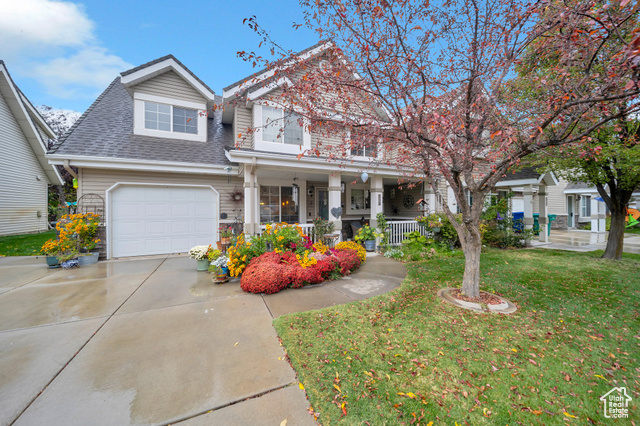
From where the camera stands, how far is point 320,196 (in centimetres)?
1070

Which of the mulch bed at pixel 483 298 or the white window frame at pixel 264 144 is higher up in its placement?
the white window frame at pixel 264 144

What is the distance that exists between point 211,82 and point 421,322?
396 inches

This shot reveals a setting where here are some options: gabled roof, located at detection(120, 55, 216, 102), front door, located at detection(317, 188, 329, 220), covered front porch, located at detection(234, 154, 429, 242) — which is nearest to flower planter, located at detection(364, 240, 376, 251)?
covered front porch, located at detection(234, 154, 429, 242)

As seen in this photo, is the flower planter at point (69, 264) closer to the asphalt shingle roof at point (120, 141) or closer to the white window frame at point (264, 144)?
the asphalt shingle roof at point (120, 141)

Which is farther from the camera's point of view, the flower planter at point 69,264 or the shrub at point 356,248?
the shrub at point 356,248

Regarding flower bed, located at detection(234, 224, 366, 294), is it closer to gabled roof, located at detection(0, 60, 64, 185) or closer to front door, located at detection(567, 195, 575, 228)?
gabled roof, located at detection(0, 60, 64, 185)

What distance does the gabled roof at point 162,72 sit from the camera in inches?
299

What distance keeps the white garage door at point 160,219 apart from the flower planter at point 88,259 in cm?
45

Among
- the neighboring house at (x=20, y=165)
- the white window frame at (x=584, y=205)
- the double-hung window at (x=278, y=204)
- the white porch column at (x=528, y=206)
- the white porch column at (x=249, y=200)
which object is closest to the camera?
the white porch column at (x=249, y=200)

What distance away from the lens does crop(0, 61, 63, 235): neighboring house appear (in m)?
10.6

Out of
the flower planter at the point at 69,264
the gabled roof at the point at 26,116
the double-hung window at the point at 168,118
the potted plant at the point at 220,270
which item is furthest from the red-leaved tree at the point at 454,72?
the gabled roof at the point at 26,116

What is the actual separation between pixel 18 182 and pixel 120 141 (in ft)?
30.1

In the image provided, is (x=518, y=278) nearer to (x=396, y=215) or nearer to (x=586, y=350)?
(x=586, y=350)

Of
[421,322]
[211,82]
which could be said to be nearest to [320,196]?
[211,82]
